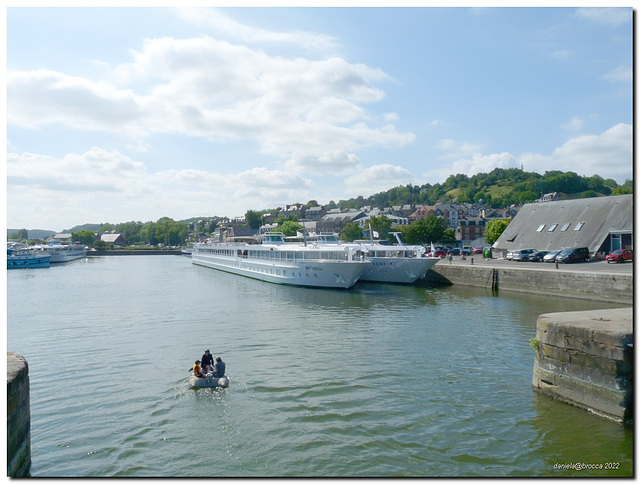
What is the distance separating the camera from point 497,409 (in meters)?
11.8

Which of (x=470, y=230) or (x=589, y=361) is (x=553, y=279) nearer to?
(x=589, y=361)

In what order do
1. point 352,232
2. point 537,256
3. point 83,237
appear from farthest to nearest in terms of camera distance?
point 83,237 < point 352,232 < point 537,256

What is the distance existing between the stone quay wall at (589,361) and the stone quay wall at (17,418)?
11.1 m

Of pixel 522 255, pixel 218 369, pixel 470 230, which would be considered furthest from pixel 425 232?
pixel 218 369

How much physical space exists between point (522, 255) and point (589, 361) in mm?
38906

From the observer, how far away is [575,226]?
153ft

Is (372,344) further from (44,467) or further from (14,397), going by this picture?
(14,397)

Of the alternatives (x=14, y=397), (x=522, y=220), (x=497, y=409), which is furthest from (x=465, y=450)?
(x=522, y=220)

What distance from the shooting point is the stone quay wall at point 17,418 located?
7121 mm

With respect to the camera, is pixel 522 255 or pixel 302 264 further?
pixel 522 255

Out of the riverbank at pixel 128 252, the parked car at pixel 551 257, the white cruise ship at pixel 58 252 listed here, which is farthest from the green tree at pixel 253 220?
Answer: the parked car at pixel 551 257

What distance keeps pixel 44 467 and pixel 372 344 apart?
1258cm

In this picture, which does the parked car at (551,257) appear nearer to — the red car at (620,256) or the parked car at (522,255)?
the parked car at (522,255)

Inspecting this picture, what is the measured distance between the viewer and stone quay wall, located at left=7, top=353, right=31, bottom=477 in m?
7.12
